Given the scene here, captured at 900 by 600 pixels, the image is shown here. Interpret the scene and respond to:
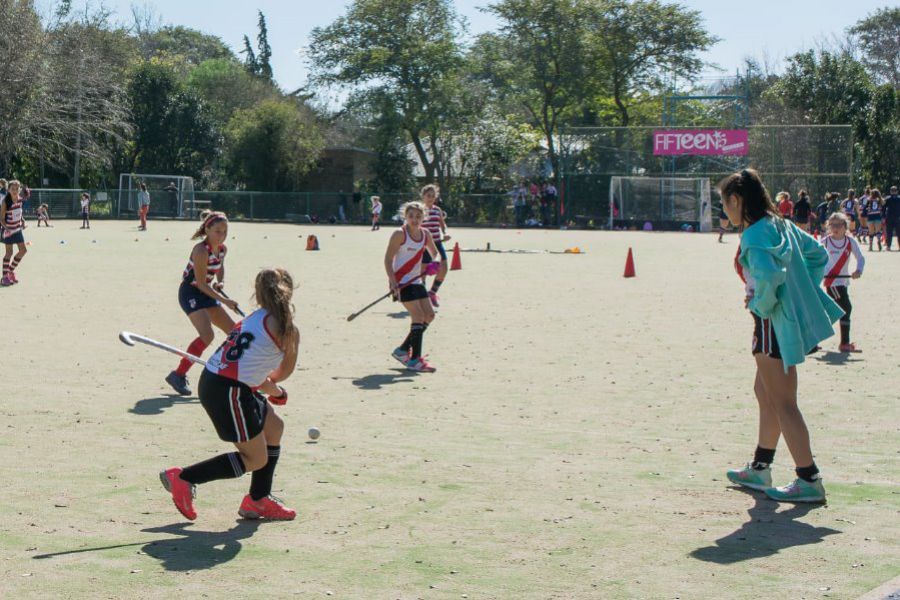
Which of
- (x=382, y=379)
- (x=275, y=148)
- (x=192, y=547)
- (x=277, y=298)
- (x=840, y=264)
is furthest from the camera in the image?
(x=275, y=148)

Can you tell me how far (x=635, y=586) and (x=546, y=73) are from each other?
5737 centimetres

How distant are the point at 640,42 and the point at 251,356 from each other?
58.0 m

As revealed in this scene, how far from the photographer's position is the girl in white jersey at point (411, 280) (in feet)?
39.1

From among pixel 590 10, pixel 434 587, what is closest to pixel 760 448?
pixel 434 587

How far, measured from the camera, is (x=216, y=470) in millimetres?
6395

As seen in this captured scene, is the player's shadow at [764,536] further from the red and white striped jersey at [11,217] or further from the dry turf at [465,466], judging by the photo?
the red and white striped jersey at [11,217]

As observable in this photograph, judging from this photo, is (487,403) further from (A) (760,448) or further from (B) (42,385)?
(B) (42,385)

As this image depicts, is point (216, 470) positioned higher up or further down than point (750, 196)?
further down

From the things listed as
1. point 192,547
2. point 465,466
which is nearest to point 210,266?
point 465,466

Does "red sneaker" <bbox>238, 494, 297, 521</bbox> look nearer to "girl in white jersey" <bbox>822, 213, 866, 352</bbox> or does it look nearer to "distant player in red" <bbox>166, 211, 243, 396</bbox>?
"distant player in red" <bbox>166, 211, 243, 396</bbox>

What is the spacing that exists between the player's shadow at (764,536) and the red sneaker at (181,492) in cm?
262

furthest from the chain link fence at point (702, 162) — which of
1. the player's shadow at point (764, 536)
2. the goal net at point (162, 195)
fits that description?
the player's shadow at point (764, 536)

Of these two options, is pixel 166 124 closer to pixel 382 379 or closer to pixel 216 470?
pixel 382 379

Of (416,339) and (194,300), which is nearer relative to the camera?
(194,300)
